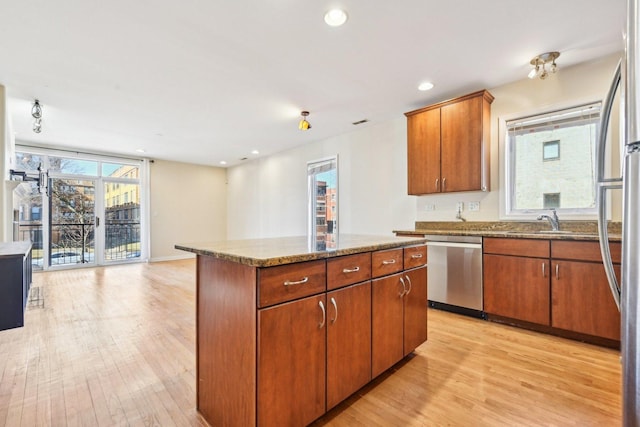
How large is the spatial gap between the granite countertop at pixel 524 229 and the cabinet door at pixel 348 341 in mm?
1839

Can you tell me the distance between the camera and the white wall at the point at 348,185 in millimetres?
4336

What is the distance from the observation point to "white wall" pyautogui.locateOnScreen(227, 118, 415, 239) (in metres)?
4.34

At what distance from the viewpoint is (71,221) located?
19.9ft

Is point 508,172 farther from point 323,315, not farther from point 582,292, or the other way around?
point 323,315

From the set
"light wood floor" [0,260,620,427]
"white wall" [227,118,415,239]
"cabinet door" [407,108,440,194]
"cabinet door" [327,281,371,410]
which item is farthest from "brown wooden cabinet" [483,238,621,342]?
"cabinet door" [327,281,371,410]

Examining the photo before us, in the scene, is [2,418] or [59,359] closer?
[2,418]

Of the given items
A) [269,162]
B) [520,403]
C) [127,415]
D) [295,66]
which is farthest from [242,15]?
[269,162]

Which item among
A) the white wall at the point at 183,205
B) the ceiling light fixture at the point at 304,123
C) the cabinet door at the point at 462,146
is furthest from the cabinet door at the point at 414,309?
the white wall at the point at 183,205

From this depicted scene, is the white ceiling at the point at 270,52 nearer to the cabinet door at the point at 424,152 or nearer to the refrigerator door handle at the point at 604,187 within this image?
the cabinet door at the point at 424,152

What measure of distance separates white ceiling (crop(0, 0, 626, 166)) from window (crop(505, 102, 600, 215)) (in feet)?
1.74

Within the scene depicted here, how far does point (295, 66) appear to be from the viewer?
9.29ft

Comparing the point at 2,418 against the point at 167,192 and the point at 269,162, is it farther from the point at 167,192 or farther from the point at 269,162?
the point at 167,192

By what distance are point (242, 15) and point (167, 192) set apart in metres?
6.23

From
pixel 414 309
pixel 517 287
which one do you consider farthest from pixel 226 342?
pixel 517 287
